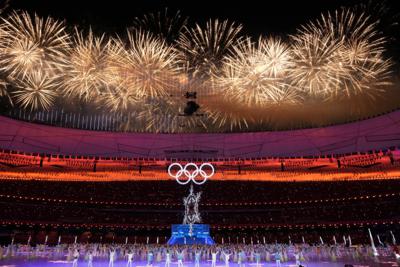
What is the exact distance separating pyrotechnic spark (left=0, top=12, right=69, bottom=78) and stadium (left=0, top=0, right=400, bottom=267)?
76 millimetres

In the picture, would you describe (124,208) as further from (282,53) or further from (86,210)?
(282,53)

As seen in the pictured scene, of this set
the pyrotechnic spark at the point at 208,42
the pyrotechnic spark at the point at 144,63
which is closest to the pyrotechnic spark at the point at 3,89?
the pyrotechnic spark at the point at 144,63

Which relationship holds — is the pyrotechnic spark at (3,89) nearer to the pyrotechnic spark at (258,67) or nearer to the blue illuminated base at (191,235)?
the pyrotechnic spark at (258,67)

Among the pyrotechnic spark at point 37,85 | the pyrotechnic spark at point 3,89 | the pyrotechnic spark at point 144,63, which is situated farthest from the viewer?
the pyrotechnic spark at point 3,89

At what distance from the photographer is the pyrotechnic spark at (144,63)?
19969 millimetres

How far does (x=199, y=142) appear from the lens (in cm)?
3534

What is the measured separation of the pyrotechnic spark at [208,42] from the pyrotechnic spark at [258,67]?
68 cm

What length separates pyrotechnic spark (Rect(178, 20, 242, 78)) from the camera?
65.5 feet

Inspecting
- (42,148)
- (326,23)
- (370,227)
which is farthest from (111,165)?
(370,227)

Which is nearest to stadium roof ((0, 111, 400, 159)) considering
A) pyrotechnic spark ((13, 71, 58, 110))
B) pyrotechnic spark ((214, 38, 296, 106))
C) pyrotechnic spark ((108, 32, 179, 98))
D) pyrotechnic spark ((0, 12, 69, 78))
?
pyrotechnic spark ((13, 71, 58, 110))

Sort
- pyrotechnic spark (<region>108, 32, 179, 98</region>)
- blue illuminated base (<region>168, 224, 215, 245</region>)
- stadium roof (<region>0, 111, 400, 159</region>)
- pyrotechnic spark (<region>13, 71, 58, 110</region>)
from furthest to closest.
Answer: blue illuminated base (<region>168, 224, 215, 245</region>) → stadium roof (<region>0, 111, 400, 159</region>) → pyrotechnic spark (<region>13, 71, 58, 110</region>) → pyrotechnic spark (<region>108, 32, 179, 98</region>)

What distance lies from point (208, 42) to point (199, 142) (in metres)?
16.5

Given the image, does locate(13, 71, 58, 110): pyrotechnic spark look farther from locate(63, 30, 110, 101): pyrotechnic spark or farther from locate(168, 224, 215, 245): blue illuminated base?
locate(168, 224, 215, 245): blue illuminated base

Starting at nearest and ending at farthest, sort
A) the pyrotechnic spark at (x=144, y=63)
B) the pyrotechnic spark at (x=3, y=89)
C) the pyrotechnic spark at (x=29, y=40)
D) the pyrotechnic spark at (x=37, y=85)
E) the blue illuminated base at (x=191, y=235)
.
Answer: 1. the pyrotechnic spark at (x=29, y=40)
2. the pyrotechnic spark at (x=144, y=63)
3. the pyrotechnic spark at (x=37, y=85)
4. the pyrotechnic spark at (x=3, y=89)
5. the blue illuminated base at (x=191, y=235)
